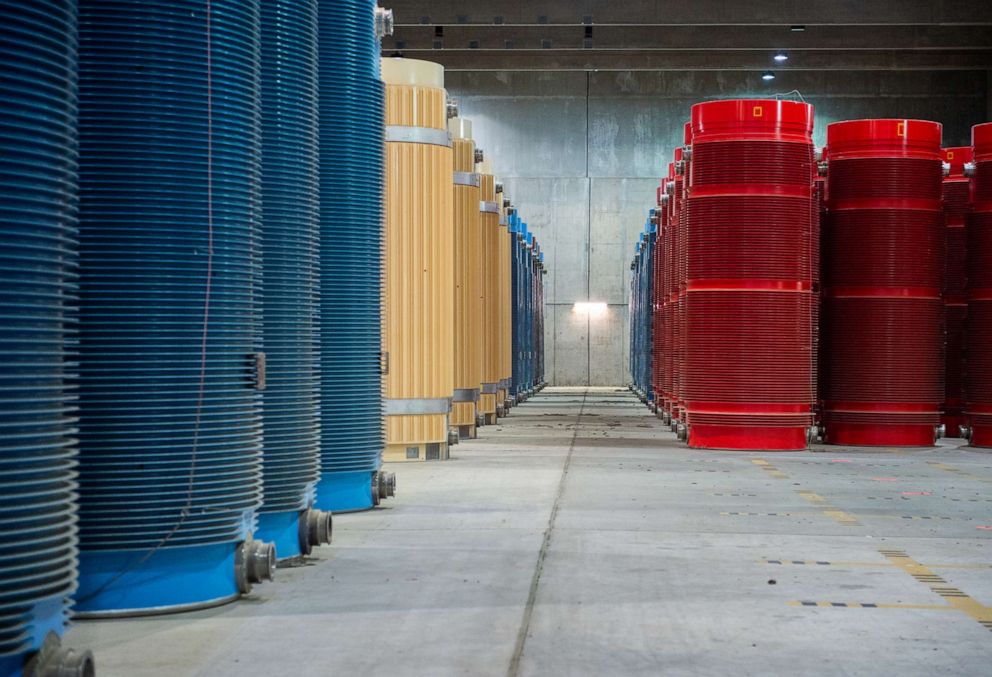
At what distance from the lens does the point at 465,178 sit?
16734 millimetres

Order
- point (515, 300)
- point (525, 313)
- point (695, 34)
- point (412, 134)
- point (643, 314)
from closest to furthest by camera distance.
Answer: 1. point (412, 134)
2. point (515, 300)
3. point (525, 313)
4. point (643, 314)
5. point (695, 34)

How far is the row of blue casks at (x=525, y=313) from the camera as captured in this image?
90.5 ft

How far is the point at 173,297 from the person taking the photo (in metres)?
5.64

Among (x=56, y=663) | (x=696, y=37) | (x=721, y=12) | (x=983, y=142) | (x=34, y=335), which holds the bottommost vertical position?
(x=56, y=663)

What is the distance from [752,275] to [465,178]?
388 cm

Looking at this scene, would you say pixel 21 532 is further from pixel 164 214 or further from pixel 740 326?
pixel 740 326

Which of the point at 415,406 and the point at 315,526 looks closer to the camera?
the point at 315,526

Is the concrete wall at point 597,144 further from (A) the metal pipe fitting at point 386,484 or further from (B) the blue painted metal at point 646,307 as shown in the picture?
(A) the metal pipe fitting at point 386,484

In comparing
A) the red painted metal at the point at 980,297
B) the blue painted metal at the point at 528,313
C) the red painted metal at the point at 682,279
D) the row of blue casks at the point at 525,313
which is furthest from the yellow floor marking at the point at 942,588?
the blue painted metal at the point at 528,313

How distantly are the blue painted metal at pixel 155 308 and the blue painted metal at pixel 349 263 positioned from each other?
296 cm

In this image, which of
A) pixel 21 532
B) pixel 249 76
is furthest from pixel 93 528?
pixel 249 76

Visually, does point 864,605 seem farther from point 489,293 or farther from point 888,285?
point 489,293

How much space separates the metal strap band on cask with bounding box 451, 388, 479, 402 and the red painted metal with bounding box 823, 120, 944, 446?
4.27m

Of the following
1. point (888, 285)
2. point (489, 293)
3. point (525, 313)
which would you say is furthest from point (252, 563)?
point (525, 313)
